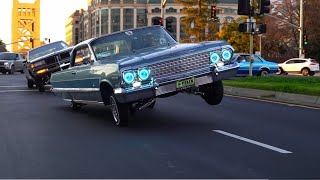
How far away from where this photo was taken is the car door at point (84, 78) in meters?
10.5

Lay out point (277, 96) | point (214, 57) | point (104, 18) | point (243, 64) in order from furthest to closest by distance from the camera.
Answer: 1. point (104, 18)
2. point (243, 64)
3. point (277, 96)
4. point (214, 57)

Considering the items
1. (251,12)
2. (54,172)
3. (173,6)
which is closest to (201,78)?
(54,172)

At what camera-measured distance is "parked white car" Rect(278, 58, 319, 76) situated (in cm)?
4197

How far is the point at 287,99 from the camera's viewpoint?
15555 mm

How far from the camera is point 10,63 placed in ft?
132

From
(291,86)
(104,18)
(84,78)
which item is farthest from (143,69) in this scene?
(104,18)

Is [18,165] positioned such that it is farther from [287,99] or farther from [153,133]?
[287,99]

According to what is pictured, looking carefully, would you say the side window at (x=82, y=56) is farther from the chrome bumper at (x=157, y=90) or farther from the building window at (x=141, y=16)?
the building window at (x=141, y=16)

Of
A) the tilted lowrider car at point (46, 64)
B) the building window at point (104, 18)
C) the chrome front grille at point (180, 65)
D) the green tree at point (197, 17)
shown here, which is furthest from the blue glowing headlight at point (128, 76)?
the building window at point (104, 18)

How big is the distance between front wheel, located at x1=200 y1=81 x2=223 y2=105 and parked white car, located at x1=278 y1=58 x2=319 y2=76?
32.8 meters

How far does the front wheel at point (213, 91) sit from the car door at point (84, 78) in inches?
91.0

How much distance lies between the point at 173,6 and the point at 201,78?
146 meters

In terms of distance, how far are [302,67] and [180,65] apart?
1381 inches

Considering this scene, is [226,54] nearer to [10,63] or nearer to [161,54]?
[161,54]
